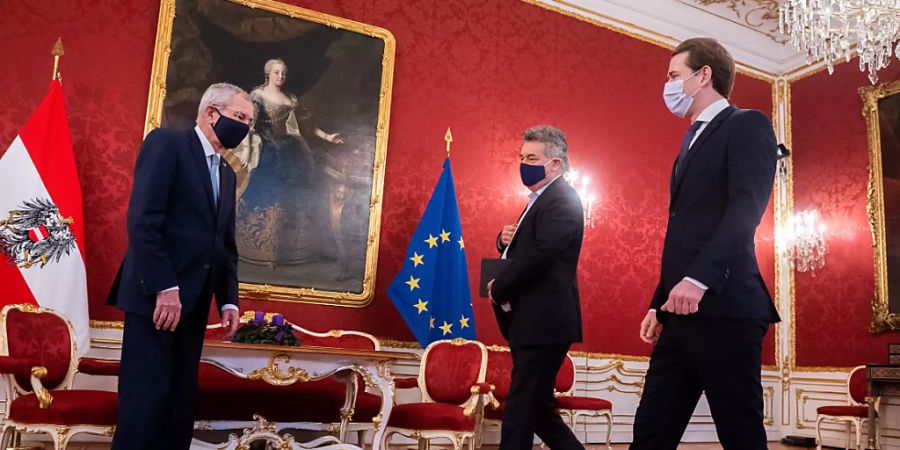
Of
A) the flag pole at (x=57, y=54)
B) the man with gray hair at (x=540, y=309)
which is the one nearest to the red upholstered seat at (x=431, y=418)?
the man with gray hair at (x=540, y=309)

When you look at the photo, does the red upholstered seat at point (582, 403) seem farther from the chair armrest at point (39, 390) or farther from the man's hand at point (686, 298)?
the man's hand at point (686, 298)

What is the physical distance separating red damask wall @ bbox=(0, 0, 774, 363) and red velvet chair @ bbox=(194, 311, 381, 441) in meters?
0.76

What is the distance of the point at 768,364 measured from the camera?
746 centimetres

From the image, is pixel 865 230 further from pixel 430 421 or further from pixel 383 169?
pixel 430 421

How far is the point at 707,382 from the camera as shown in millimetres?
1896

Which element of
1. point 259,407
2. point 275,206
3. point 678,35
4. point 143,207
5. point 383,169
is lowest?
point 259,407

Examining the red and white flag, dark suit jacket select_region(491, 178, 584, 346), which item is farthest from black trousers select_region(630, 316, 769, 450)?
the red and white flag

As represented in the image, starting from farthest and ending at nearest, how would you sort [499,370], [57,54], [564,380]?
[564,380]
[499,370]
[57,54]

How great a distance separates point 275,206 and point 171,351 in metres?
2.96

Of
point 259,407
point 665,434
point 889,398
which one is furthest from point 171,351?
point 889,398

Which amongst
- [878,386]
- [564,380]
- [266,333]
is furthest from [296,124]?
[878,386]

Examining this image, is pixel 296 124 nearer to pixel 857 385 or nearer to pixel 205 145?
pixel 205 145

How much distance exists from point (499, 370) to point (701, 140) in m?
3.37

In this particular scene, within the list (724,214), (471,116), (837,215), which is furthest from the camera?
(837,215)
